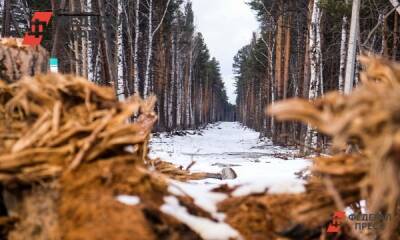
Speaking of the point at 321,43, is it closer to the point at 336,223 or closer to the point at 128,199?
the point at 336,223

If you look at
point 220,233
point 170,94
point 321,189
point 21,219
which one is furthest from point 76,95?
point 170,94

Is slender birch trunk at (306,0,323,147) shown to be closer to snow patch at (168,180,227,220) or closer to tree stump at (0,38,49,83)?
tree stump at (0,38,49,83)

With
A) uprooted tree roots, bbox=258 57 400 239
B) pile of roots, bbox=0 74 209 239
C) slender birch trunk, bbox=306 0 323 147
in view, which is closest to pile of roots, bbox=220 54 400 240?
uprooted tree roots, bbox=258 57 400 239

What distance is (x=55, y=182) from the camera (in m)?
0.98

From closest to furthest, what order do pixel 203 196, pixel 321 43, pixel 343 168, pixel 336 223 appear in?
pixel 343 168 → pixel 203 196 → pixel 336 223 → pixel 321 43

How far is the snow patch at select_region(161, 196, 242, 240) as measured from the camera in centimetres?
99

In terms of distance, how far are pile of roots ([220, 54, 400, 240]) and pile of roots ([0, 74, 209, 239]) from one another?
0.60 ft

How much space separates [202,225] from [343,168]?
1.20 feet

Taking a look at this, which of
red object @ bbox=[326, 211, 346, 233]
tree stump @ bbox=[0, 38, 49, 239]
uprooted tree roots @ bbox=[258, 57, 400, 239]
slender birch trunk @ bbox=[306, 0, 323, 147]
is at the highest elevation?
slender birch trunk @ bbox=[306, 0, 323, 147]

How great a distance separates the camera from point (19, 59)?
2.52m

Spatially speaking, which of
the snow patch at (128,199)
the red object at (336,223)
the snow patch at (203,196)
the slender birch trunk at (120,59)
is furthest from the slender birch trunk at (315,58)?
the snow patch at (128,199)

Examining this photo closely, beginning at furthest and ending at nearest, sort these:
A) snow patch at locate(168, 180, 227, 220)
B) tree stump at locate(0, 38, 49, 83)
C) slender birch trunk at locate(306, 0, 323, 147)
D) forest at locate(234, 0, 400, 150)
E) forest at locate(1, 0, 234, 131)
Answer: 1. forest at locate(1, 0, 234, 131)
2. slender birch trunk at locate(306, 0, 323, 147)
3. forest at locate(234, 0, 400, 150)
4. tree stump at locate(0, 38, 49, 83)
5. snow patch at locate(168, 180, 227, 220)

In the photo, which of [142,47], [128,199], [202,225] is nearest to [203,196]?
[202,225]

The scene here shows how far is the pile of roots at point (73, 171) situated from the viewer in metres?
0.93
